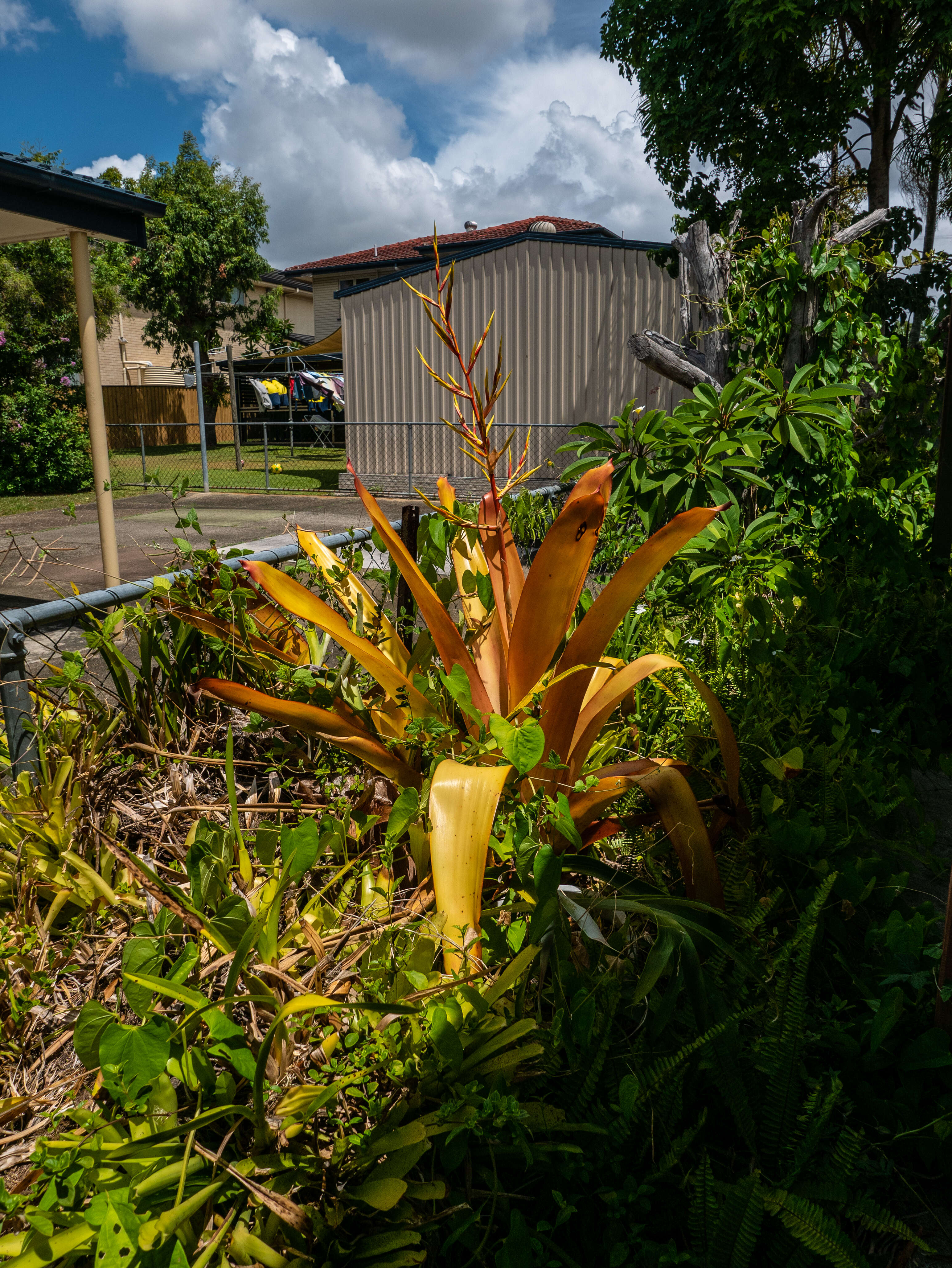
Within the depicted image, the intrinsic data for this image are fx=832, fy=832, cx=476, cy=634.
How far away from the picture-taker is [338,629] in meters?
1.88

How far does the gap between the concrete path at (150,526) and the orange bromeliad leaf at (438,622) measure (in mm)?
4949

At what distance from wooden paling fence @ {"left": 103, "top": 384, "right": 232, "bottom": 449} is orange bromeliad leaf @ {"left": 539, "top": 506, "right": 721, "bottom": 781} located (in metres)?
26.2

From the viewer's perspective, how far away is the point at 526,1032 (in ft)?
4.17

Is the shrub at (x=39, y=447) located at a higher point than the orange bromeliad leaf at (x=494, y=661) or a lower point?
higher

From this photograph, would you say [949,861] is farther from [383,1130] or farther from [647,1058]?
[383,1130]

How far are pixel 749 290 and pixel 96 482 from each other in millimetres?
3998

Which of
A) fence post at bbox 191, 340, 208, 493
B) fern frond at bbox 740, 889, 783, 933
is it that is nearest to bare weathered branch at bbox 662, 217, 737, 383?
fern frond at bbox 740, 889, 783, 933

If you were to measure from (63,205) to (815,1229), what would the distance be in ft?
22.1

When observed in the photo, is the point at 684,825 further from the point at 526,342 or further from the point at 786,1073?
the point at 526,342

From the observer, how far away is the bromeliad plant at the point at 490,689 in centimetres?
153

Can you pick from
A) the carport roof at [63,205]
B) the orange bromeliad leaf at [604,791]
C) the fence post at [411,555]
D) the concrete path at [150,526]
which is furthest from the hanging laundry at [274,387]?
the orange bromeliad leaf at [604,791]

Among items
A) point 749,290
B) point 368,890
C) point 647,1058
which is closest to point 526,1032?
point 647,1058

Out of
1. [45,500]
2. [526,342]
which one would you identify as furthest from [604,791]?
[45,500]

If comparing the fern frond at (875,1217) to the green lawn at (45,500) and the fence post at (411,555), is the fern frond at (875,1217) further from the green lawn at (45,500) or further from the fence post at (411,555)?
the green lawn at (45,500)
